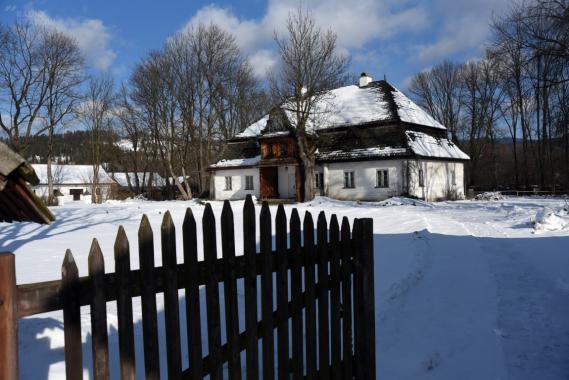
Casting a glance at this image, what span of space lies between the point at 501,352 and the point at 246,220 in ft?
12.2

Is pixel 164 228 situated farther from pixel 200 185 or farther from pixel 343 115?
pixel 200 185

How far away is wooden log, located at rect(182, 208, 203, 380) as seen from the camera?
7.33ft

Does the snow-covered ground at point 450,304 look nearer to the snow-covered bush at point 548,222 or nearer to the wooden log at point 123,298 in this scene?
the snow-covered bush at point 548,222

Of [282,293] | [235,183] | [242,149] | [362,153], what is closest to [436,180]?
[362,153]

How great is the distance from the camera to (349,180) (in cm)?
3216

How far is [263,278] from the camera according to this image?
→ 276 cm

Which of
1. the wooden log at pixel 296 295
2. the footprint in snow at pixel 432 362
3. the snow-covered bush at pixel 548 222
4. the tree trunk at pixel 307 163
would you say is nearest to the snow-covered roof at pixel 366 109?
the tree trunk at pixel 307 163

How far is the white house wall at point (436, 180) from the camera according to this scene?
30156 mm

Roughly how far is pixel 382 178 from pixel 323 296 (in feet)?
92.9

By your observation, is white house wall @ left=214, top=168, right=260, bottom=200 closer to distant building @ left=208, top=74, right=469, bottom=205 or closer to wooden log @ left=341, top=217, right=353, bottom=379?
distant building @ left=208, top=74, right=469, bottom=205

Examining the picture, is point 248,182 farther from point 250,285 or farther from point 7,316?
point 7,316

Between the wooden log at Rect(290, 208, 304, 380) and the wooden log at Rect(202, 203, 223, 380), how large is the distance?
0.67 m

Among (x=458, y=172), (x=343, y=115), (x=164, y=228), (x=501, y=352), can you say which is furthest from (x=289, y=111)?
(x=164, y=228)

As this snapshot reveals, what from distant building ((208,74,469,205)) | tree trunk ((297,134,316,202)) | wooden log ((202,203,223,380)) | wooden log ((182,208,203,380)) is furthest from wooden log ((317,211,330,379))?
tree trunk ((297,134,316,202))
